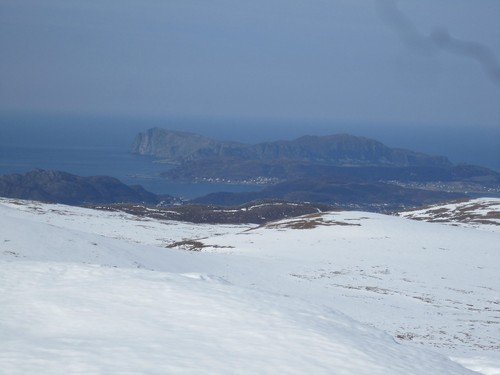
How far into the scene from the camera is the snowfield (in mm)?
12828

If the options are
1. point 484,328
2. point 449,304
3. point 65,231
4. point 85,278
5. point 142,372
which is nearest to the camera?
point 142,372

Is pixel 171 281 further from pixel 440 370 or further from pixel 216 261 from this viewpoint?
pixel 216 261

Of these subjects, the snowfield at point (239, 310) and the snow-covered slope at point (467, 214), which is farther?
the snow-covered slope at point (467, 214)

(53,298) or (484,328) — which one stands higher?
(53,298)

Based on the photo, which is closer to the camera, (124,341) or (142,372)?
(142,372)

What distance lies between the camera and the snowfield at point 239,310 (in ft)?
42.1

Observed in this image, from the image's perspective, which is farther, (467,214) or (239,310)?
(467,214)

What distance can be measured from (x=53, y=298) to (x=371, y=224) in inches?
1876

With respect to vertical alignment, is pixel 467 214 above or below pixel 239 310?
below

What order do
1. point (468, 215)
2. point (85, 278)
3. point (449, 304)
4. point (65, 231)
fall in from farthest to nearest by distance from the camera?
point (468, 215)
point (65, 231)
point (449, 304)
point (85, 278)

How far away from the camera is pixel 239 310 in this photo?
17.0 meters

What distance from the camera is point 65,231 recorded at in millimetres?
39281

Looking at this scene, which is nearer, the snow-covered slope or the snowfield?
the snowfield

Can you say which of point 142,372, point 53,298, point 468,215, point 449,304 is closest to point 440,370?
point 142,372
